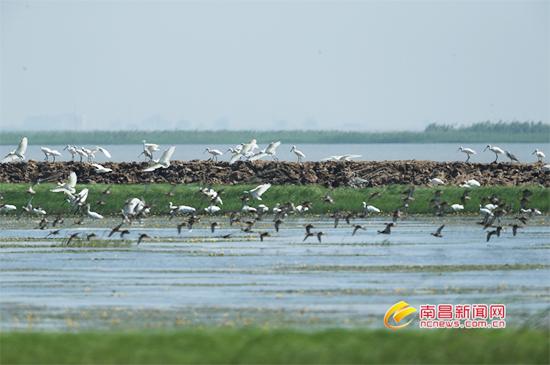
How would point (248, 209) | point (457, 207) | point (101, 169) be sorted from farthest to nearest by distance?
point (101, 169)
point (457, 207)
point (248, 209)

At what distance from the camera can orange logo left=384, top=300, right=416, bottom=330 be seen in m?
23.2

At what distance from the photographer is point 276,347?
1908cm

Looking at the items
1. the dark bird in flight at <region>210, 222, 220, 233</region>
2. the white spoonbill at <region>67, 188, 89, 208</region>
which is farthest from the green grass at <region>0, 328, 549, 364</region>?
the white spoonbill at <region>67, 188, 89, 208</region>

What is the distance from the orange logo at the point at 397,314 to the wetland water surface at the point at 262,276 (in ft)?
0.63

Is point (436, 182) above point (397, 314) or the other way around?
above

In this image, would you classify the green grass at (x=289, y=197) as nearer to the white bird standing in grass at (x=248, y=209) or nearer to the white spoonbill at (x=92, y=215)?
the white bird standing in grass at (x=248, y=209)

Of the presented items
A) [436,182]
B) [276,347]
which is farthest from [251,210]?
[276,347]

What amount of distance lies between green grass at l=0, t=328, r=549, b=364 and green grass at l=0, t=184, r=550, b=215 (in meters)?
26.6

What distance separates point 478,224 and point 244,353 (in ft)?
77.7

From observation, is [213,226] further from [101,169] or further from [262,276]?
[101,169]

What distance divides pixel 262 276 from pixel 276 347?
10788 mm

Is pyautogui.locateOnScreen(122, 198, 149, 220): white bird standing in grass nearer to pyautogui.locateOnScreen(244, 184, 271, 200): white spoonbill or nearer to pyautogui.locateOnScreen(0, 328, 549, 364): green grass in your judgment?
pyautogui.locateOnScreen(244, 184, 271, 200): white spoonbill

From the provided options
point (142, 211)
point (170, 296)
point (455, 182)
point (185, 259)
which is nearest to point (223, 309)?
point (170, 296)

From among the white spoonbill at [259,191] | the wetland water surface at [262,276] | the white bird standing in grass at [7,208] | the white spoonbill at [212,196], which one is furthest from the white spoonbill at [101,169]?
the wetland water surface at [262,276]
